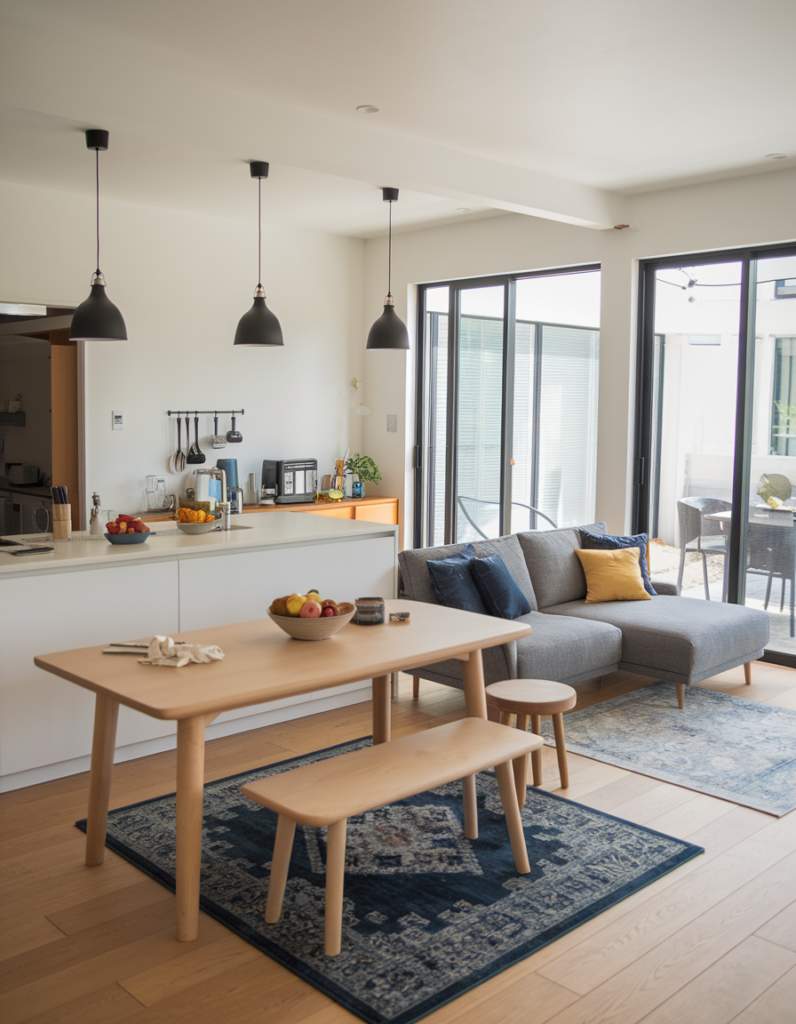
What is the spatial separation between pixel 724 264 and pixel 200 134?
3.25 m

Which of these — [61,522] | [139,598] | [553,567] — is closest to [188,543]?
[139,598]

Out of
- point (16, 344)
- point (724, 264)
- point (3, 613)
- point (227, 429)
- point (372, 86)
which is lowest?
point (3, 613)

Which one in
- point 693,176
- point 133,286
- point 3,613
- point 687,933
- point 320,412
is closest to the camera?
point 687,933

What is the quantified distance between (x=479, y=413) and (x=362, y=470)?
3.40 ft

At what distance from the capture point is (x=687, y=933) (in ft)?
8.19

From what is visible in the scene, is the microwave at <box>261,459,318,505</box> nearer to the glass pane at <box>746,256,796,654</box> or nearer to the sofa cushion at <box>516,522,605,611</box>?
the sofa cushion at <box>516,522,605,611</box>

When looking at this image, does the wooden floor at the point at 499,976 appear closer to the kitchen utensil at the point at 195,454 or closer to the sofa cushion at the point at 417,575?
the sofa cushion at the point at 417,575

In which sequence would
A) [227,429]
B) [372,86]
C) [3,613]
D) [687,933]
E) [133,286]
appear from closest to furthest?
[687,933] < [3,613] < [372,86] < [133,286] < [227,429]

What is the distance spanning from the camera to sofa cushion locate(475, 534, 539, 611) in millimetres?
4742

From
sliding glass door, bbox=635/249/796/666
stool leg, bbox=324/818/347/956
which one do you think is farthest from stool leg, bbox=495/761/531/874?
sliding glass door, bbox=635/249/796/666

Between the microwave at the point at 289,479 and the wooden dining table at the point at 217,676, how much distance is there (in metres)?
3.39

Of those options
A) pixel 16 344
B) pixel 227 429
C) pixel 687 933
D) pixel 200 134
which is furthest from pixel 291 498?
pixel 687 933

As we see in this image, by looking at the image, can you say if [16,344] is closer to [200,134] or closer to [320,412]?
[320,412]

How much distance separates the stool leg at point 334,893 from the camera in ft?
7.63
